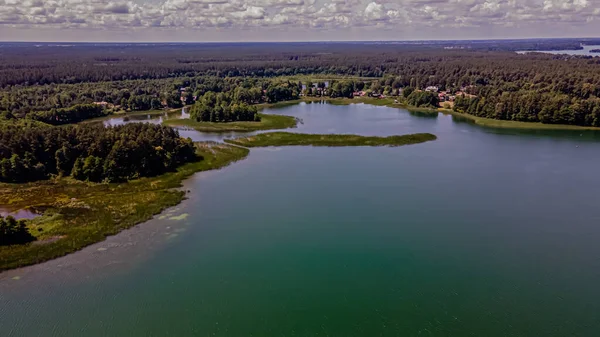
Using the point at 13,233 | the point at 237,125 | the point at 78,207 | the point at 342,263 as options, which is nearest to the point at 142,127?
the point at 78,207

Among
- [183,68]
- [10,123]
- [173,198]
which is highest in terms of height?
[183,68]

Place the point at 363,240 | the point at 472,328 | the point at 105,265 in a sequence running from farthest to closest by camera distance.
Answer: the point at 363,240 < the point at 105,265 < the point at 472,328

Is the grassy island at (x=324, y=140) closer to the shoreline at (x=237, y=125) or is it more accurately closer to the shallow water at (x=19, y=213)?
the shoreline at (x=237, y=125)

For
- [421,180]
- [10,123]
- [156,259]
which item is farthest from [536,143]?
[10,123]

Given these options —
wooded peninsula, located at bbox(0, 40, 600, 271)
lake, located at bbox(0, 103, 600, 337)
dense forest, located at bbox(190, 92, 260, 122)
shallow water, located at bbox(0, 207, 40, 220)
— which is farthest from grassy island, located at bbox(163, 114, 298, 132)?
shallow water, located at bbox(0, 207, 40, 220)

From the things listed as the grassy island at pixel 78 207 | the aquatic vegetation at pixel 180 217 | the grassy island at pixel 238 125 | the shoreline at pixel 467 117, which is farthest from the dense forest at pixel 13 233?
the shoreline at pixel 467 117

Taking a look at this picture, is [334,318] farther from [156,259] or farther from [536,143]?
[536,143]

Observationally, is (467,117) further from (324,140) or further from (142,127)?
(142,127)

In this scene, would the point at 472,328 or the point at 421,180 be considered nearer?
the point at 472,328
